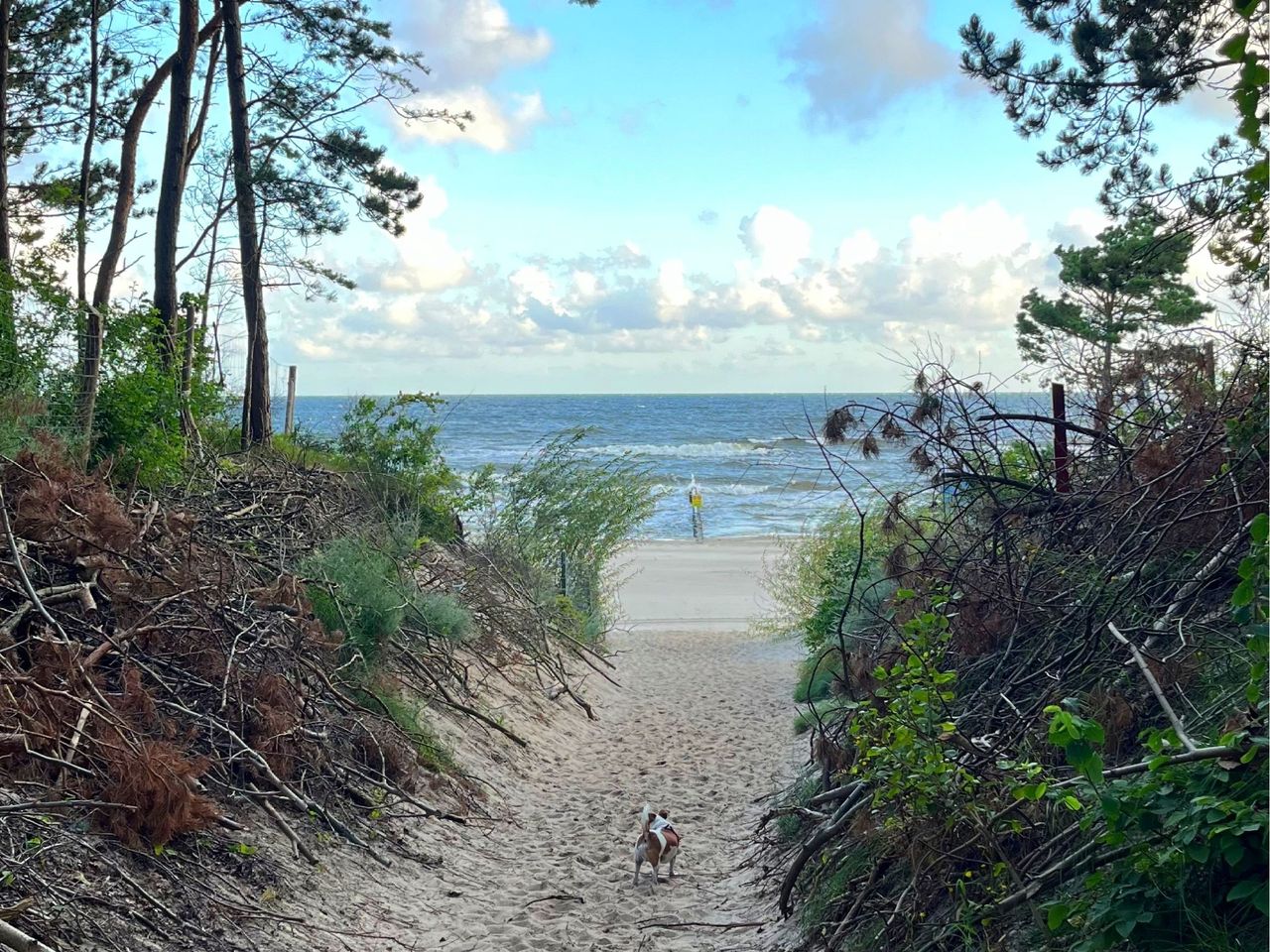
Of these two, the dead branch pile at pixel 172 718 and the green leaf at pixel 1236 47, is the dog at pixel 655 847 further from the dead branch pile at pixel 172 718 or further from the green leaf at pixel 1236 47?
the green leaf at pixel 1236 47

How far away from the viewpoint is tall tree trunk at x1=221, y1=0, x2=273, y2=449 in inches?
639

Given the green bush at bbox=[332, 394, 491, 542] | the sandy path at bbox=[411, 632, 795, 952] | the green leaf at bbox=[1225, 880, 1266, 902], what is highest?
the green bush at bbox=[332, 394, 491, 542]

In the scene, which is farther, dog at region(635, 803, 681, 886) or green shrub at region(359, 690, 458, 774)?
green shrub at region(359, 690, 458, 774)

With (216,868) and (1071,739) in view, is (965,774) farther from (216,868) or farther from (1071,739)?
(216,868)

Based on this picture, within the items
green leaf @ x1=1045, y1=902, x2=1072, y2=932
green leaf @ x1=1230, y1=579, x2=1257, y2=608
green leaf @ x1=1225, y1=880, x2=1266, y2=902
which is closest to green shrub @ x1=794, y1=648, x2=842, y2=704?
green leaf @ x1=1045, y1=902, x2=1072, y2=932

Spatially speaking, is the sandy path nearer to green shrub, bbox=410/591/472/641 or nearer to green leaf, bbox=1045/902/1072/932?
green shrub, bbox=410/591/472/641

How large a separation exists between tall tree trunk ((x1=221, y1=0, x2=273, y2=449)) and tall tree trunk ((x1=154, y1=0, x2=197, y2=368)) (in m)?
1.32

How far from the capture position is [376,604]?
9.56 m

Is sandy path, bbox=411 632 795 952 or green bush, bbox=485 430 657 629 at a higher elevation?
green bush, bbox=485 430 657 629

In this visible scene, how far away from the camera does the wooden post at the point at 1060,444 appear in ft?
21.7

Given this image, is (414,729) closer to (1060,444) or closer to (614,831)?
(614,831)

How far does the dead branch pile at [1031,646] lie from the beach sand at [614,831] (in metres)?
0.86

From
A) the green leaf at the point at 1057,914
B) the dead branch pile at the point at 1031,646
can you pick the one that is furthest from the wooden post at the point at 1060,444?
the green leaf at the point at 1057,914

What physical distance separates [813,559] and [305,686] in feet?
31.7
